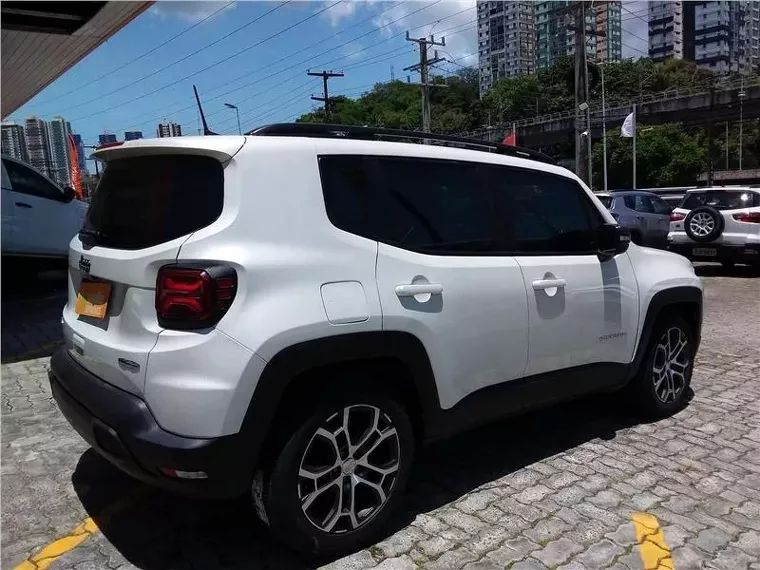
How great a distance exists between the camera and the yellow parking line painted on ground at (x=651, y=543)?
2842mm

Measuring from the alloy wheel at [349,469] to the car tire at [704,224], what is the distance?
10.7m

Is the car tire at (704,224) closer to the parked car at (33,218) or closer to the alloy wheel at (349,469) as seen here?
the parked car at (33,218)

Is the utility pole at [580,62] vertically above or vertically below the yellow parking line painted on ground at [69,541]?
above

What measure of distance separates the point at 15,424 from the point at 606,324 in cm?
398

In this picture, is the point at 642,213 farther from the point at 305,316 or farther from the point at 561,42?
the point at 561,42

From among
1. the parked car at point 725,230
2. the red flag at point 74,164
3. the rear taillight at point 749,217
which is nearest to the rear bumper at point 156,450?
the parked car at point 725,230

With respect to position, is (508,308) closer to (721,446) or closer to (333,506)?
(333,506)

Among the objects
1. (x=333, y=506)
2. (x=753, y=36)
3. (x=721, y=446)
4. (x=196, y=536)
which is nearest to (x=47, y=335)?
(x=196, y=536)

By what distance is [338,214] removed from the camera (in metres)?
2.81

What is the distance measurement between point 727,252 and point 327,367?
1121 cm

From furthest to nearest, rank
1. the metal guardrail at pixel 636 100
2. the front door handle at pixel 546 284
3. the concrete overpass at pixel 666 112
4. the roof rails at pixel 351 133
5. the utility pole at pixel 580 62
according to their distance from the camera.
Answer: the metal guardrail at pixel 636 100, the concrete overpass at pixel 666 112, the utility pole at pixel 580 62, the front door handle at pixel 546 284, the roof rails at pixel 351 133

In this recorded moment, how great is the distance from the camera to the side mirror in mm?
3934

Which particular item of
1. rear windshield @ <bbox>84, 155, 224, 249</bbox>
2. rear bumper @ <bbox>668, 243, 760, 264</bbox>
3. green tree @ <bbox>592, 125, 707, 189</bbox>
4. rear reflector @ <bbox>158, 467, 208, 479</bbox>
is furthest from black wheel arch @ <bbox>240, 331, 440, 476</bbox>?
green tree @ <bbox>592, 125, 707, 189</bbox>

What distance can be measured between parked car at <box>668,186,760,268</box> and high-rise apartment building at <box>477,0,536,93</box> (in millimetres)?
49644
